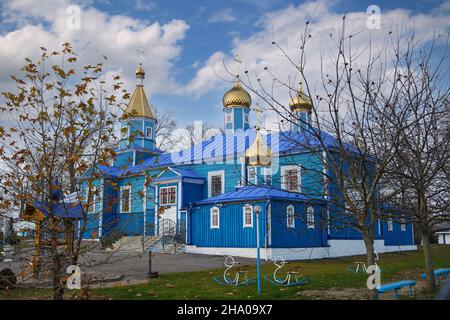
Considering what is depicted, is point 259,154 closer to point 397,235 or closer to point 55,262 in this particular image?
point 397,235

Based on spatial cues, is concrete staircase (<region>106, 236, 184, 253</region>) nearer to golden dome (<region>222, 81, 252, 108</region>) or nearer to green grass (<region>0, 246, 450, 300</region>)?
green grass (<region>0, 246, 450, 300</region>)

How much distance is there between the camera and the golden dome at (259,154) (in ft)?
73.7

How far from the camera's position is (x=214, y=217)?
21609 mm

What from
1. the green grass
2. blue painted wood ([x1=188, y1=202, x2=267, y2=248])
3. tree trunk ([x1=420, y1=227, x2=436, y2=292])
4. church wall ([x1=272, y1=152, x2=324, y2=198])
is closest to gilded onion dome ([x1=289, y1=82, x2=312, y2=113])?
church wall ([x1=272, y1=152, x2=324, y2=198])

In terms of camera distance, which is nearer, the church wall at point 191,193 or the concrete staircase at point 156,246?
the concrete staircase at point 156,246

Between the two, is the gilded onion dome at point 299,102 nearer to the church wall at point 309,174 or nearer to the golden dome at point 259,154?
the church wall at point 309,174

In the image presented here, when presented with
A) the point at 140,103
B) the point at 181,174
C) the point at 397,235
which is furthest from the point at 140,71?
the point at 397,235

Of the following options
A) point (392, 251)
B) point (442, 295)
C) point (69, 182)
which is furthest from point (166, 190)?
point (442, 295)

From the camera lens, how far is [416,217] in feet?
28.1

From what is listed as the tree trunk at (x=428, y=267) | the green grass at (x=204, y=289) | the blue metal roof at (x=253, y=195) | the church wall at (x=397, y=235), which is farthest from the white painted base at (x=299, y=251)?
the tree trunk at (x=428, y=267)

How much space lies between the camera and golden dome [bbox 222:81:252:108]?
30766 millimetres

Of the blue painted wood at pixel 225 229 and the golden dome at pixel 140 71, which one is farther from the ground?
the golden dome at pixel 140 71

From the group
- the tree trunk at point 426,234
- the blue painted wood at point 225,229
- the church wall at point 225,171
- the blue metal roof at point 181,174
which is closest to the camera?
the tree trunk at point 426,234

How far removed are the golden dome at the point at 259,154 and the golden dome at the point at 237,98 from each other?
809 centimetres
